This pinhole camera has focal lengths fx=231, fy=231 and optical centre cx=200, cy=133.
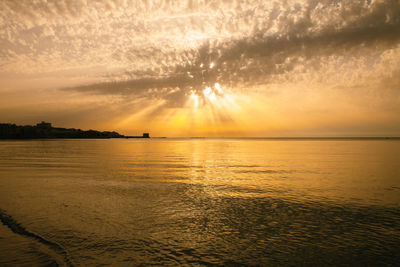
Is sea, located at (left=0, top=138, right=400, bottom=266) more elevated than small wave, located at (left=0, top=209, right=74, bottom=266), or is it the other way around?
sea, located at (left=0, top=138, right=400, bottom=266)

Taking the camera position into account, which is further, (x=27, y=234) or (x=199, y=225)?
(x=199, y=225)

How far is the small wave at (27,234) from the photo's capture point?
8.49m

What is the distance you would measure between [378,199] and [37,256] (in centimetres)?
1992

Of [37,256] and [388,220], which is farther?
[388,220]

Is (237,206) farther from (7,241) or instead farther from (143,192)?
(7,241)

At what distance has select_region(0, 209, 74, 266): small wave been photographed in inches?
334

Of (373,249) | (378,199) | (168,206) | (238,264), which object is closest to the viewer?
(238,264)

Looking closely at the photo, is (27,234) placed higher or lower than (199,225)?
lower

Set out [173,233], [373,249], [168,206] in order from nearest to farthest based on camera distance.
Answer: [373,249] < [173,233] < [168,206]

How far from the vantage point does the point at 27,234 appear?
1016 cm

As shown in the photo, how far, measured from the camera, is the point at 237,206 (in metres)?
14.6

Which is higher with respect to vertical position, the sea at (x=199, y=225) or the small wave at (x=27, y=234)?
the sea at (x=199, y=225)

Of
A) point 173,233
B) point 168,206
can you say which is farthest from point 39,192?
point 173,233

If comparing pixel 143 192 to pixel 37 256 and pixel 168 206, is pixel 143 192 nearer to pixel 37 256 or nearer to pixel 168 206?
pixel 168 206
